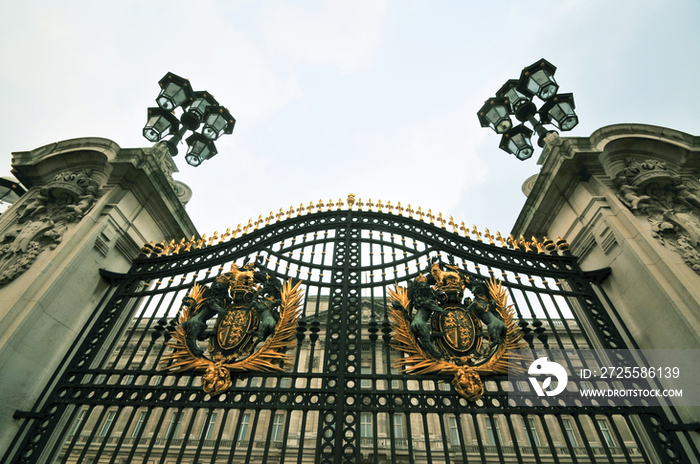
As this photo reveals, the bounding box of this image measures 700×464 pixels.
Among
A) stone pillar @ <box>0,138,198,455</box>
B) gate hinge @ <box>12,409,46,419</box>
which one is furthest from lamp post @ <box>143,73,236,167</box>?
gate hinge @ <box>12,409,46,419</box>

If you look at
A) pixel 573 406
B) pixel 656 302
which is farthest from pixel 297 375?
pixel 656 302

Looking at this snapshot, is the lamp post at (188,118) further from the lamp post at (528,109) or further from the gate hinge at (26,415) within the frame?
the lamp post at (528,109)

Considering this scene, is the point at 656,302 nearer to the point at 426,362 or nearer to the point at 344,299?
the point at 426,362

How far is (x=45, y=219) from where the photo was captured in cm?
630

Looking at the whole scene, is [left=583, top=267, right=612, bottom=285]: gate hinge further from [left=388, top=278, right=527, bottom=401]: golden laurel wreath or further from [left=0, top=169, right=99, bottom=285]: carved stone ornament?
[left=0, top=169, right=99, bottom=285]: carved stone ornament

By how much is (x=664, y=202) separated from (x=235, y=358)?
711 cm

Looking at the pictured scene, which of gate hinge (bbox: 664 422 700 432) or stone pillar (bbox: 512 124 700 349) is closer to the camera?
gate hinge (bbox: 664 422 700 432)

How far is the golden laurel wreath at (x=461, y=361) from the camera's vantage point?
15.9 ft

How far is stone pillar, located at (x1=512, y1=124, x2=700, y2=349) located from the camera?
5.05 m

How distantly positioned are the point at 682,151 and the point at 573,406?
190 inches

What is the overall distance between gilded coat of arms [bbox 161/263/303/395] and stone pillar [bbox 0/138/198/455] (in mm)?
1701

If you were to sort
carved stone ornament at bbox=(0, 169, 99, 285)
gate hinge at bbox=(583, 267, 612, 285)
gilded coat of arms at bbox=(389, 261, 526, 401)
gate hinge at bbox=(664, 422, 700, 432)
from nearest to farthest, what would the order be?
1. gate hinge at bbox=(664, 422, 700, 432)
2. gilded coat of arms at bbox=(389, 261, 526, 401)
3. carved stone ornament at bbox=(0, 169, 99, 285)
4. gate hinge at bbox=(583, 267, 612, 285)

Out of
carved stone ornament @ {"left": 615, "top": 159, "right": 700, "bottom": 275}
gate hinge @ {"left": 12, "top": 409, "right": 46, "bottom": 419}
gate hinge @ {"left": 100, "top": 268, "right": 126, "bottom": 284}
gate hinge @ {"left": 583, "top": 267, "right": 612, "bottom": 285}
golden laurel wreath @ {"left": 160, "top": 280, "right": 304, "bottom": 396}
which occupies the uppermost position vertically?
carved stone ornament @ {"left": 615, "top": 159, "right": 700, "bottom": 275}

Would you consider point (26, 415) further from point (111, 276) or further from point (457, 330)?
point (457, 330)
